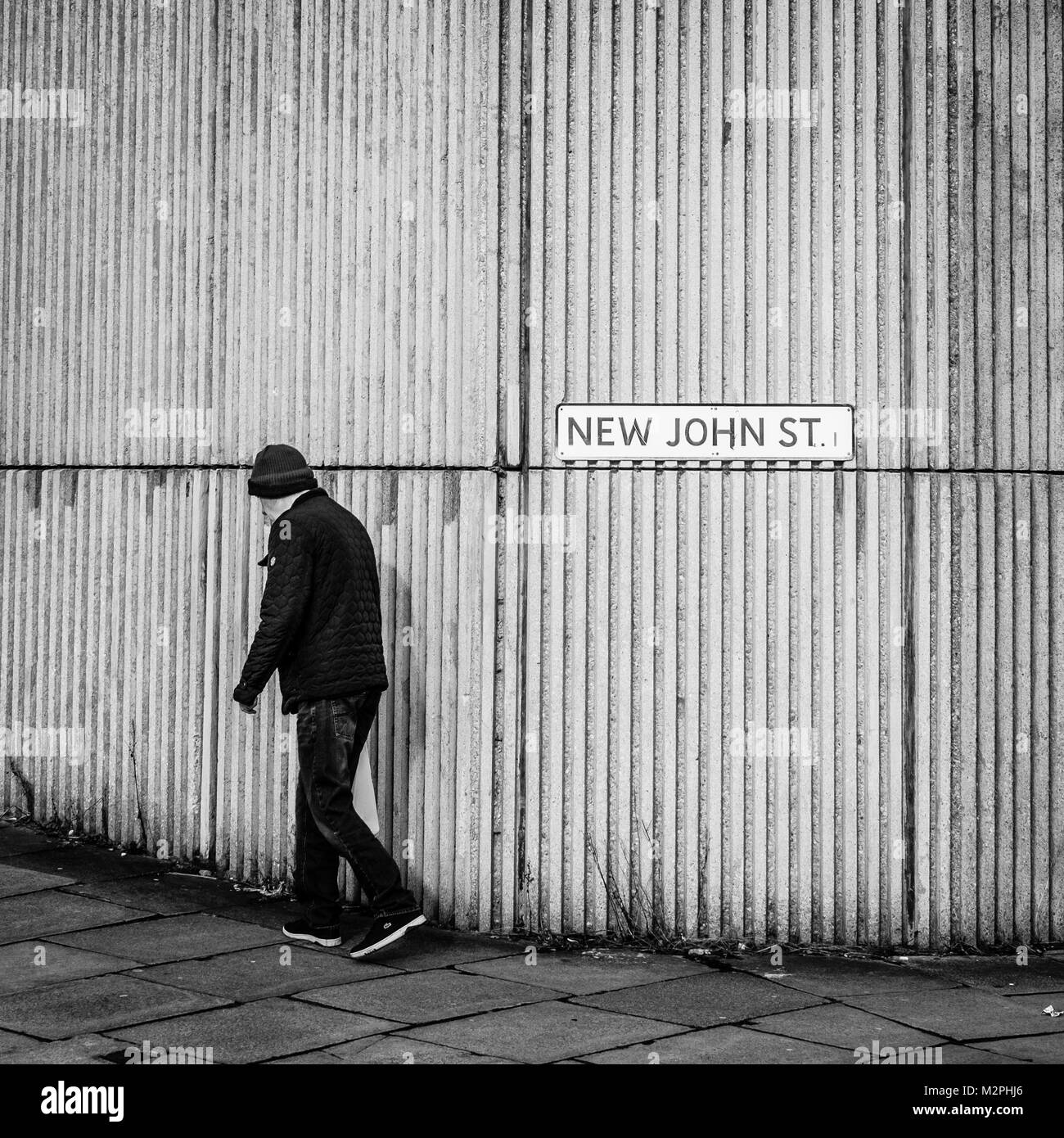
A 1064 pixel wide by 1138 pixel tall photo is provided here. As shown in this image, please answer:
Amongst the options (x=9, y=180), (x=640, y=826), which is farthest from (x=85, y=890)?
(x=9, y=180)

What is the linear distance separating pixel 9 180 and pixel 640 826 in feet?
16.0

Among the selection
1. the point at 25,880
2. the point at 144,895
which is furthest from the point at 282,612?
the point at 25,880

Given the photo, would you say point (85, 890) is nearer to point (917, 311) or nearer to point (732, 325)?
point (732, 325)

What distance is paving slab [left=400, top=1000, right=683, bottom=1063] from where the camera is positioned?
489 cm

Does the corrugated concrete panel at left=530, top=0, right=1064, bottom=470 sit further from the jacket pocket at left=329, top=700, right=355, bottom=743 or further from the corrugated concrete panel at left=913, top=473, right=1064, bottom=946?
the jacket pocket at left=329, top=700, right=355, bottom=743

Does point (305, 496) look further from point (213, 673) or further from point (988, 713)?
point (988, 713)

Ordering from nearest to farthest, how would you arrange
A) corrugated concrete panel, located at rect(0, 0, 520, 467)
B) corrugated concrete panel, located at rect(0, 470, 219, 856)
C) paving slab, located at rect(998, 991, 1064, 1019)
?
paving slab, located at rect(998, 991, 1064, 1019), corrugated concrete panel, located at rect(0, 0, 520, 467), corrugated concrete panel, located at rect(0, 470, 219, 856)

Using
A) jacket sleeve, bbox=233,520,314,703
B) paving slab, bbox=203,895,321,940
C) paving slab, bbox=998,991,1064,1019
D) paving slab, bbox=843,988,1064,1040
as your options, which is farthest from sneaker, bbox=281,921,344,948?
paving slab, bbox=998,991,1064,1019

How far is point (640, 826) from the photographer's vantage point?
263 inches

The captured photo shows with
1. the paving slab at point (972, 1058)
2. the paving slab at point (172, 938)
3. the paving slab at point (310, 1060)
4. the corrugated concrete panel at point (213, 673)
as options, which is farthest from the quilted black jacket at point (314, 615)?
the paving slab at point (972, 1058)

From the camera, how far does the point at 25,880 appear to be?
Result: 7016 mm

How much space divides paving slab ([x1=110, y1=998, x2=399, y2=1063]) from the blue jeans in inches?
33.0

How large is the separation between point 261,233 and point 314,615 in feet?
7.02

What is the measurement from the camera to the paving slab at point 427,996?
5.32 m
